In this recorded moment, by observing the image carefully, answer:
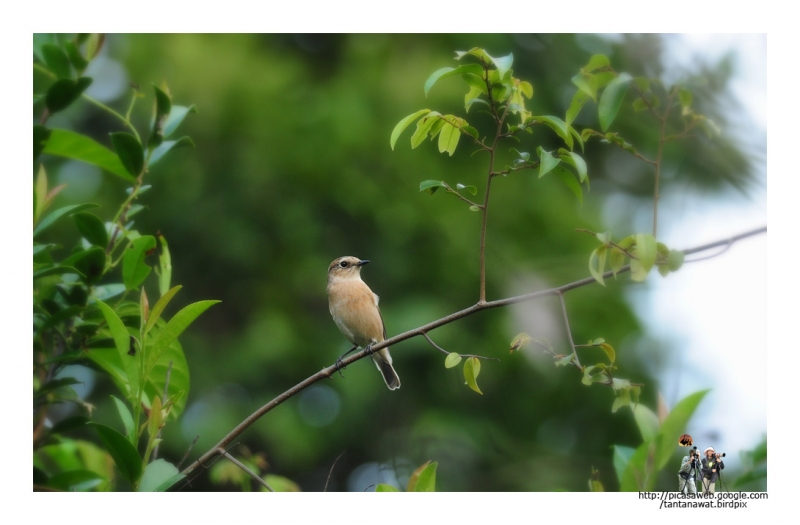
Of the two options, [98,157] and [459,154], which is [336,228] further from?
[98,157]

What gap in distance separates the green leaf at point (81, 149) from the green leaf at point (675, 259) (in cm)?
183

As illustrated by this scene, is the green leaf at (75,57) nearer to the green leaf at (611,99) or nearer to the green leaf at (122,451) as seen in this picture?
the green leaf at (122,451)

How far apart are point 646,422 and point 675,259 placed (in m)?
0.83

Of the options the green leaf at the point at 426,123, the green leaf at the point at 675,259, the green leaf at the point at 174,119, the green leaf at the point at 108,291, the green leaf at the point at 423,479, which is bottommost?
the green leaf at the point at 423,479

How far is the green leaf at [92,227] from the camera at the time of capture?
7.76 ft

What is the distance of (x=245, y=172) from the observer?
19.0 ft

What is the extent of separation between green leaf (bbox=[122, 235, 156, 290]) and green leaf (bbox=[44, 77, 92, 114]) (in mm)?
561

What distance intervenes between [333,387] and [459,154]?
2.00 metres

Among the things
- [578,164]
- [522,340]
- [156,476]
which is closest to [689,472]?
[522,340]

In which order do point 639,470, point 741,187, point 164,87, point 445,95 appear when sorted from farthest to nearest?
point 445,95 → point 741,187 → point 164,87 → point 639,470

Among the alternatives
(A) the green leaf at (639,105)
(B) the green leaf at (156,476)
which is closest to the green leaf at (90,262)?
(B) the green leaf at (156,476)

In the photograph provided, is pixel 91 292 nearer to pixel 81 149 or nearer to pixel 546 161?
pixel 81 149

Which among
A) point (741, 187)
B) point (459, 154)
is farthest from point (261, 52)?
point (741, 187)

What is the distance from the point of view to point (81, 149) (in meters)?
2.63
